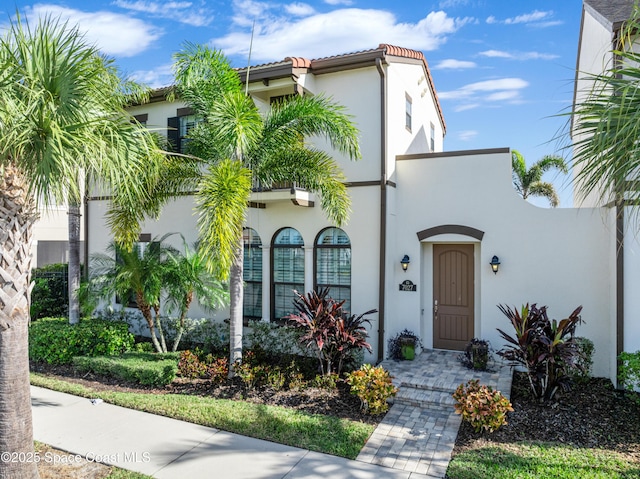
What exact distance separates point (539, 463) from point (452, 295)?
5.14 metres

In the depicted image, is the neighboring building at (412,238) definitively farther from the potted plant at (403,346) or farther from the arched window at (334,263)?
the potted plant at (403,346)

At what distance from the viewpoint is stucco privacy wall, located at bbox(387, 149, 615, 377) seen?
879 centimetres

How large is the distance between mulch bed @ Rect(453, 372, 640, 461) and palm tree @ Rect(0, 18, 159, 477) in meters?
5.62

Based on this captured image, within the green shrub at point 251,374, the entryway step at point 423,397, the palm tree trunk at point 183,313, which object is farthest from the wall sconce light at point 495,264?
the palm tree trunk at point 183,313

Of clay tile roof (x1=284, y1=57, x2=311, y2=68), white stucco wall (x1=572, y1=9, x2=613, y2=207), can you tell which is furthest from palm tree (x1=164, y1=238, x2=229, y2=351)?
white stucco wall (x1=572, y1=9, x2=613, y2=207)

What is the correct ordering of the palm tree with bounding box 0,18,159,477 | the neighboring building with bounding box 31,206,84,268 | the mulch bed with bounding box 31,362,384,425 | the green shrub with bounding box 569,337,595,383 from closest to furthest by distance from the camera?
the palm tree with bounding box 0,18,159,477 < the mulch bed with bounding box 31,362,384,425 < the green shrub with bounding box 569,337,595,383 < the neighboring building with bounding box 31,206,84,268

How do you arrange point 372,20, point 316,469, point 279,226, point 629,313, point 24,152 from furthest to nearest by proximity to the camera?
point 279,226 < point 372,20 < point 629,313 < point 316,469 < point 24,152

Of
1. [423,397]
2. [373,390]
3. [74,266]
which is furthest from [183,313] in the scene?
[423,397]

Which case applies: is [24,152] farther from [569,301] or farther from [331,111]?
[569,301]

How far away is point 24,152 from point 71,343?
673 centimetres

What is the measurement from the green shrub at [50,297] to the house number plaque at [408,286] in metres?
11.0

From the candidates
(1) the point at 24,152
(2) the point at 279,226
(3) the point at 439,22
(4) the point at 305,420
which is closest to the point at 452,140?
(3) the point at 439,22

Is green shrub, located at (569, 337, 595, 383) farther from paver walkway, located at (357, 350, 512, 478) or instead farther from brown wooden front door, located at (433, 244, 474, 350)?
brown wooden front door, located at (433, 244, 474, 350)

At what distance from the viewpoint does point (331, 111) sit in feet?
27.7
